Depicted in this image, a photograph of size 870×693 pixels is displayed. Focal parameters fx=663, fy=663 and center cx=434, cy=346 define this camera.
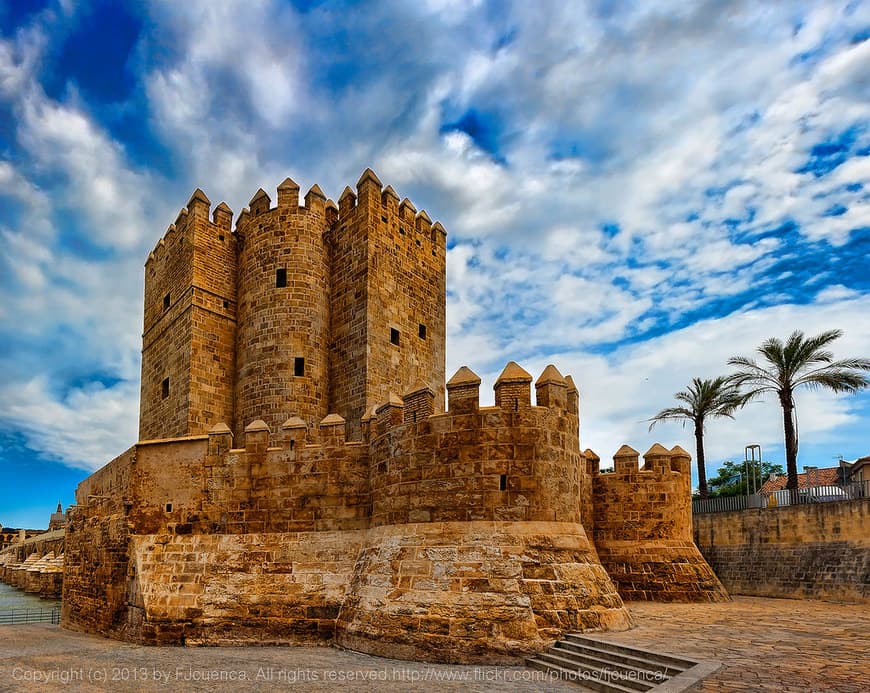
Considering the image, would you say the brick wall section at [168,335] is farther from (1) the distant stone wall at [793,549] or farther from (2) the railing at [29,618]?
(1) the distant stone wall at [793,549]

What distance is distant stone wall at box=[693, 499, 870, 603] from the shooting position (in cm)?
1691

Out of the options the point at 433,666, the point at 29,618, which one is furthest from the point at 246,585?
the point at 29,618

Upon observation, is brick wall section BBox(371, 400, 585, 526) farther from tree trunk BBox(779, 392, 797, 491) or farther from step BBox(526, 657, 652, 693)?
tree trunk BBox(779, 392, 797, 491)

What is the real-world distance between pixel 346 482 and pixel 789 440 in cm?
1588

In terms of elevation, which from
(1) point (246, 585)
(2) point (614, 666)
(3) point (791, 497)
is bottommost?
(2) point (614, 666)

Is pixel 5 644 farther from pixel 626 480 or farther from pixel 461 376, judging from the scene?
pixel 626 480

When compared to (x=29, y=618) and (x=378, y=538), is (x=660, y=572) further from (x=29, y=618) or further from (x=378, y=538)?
(x=29, y=618)

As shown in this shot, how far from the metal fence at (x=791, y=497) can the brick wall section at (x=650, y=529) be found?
4.32 metres

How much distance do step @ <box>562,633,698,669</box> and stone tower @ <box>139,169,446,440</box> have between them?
934 centimetres

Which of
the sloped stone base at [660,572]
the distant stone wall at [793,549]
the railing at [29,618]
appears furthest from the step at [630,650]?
the railing at [29,618]

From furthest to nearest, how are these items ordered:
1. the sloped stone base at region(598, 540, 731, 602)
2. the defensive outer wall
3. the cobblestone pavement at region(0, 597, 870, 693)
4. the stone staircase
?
the sloped stone base at region(598, 540, 731, 602) → the defensive outer wall → the cobblestone pavement at region(0, 597, 870, 693) → the stone staircase

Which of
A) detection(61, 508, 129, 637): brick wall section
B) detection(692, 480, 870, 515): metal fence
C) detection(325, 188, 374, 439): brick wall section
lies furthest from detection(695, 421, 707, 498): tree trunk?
detection(61, 508, 129, 637): brick wall section

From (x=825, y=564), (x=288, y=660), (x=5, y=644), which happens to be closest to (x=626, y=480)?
(x=825, y=564)

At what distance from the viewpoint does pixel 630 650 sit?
902 centimetres
